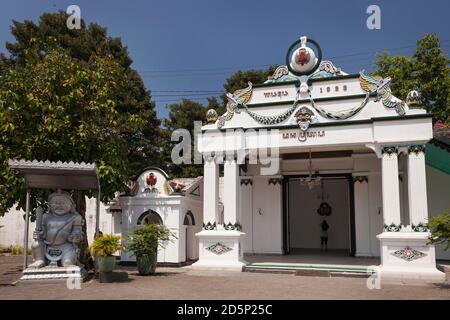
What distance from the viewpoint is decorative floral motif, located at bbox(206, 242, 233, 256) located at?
13.5m

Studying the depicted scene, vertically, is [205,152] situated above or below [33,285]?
above

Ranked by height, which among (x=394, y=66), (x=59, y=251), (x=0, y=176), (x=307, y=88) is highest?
(x=394, y=66)

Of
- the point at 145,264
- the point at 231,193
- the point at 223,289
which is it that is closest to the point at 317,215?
the point at 231,193

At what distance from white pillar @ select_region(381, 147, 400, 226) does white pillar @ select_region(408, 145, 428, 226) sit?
0.35 metres

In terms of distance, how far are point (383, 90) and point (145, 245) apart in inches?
312

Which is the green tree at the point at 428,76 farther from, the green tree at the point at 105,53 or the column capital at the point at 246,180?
the green tree at the point at 105,53

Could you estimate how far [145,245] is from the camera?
12.2 meters

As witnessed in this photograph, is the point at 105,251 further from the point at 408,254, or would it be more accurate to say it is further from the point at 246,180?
the point at 408,254

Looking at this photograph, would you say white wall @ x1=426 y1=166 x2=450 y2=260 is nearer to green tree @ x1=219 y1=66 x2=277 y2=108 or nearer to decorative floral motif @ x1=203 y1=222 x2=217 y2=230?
decorative floral motif @ x1=203 y1=222 x2=217 y2=230

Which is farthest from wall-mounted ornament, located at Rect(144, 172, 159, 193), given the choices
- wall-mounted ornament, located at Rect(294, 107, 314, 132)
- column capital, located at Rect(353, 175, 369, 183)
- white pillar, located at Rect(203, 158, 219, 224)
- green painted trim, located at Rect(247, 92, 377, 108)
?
column capital, located at Rect(353, 175, 369, 183)

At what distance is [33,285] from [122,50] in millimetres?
17955

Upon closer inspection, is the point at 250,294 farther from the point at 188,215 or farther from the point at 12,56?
the point at 12,56
